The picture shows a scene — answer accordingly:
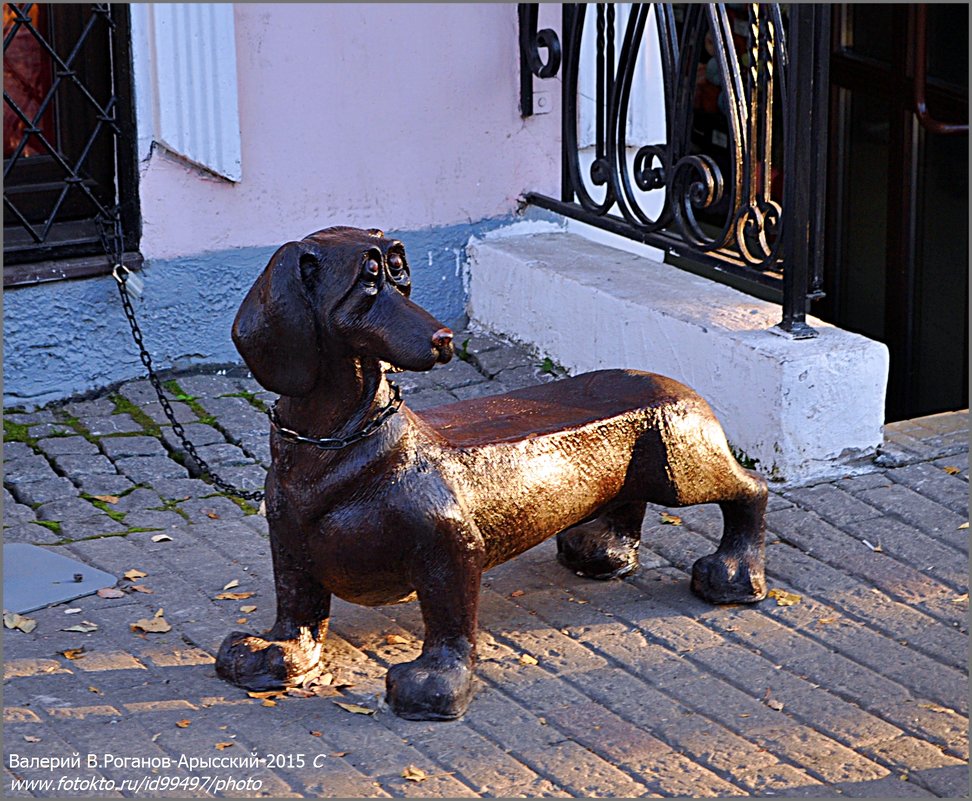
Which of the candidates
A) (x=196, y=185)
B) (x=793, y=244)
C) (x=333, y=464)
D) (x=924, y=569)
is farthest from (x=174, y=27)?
(x=924, y=569)

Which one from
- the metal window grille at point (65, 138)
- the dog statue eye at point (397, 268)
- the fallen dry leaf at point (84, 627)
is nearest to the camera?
the dog statue eye at point (397, 268)

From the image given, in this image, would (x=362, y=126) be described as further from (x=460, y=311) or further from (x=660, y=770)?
(x=660, y=770)

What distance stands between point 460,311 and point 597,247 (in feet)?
2.25

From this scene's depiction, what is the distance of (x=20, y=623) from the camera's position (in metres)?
4.50

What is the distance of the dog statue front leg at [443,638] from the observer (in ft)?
12.9

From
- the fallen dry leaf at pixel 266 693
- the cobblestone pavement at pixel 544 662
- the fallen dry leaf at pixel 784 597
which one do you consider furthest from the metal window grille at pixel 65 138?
the fallen dry leaf at pixel 784 597

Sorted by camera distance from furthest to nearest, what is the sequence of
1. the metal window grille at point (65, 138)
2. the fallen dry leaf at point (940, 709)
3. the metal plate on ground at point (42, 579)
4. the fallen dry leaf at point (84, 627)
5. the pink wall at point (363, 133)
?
the pink wall at point (363, 133), the metal window grille at point (65, 138), the metal plate on ground at point (42, 579), the fallen dry leaf at point (84, 627), the fallen dry leaf at point (940, 709)

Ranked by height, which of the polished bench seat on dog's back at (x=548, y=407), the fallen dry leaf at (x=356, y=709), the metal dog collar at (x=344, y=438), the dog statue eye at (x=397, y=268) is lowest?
the fallen dry leaf at (x=356, y=709)

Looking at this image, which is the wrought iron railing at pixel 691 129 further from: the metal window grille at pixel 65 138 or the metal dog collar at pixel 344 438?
the metal dog collar at pixel 344 438

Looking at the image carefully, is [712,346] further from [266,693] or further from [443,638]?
[266,693]

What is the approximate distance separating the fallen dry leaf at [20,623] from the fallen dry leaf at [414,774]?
1.34m

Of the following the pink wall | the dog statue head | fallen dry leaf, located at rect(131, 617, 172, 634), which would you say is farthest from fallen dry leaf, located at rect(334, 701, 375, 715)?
the pink wall

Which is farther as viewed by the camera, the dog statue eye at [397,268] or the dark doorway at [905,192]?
the dark doorway at [905,192]

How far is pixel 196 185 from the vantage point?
6.45 metres
